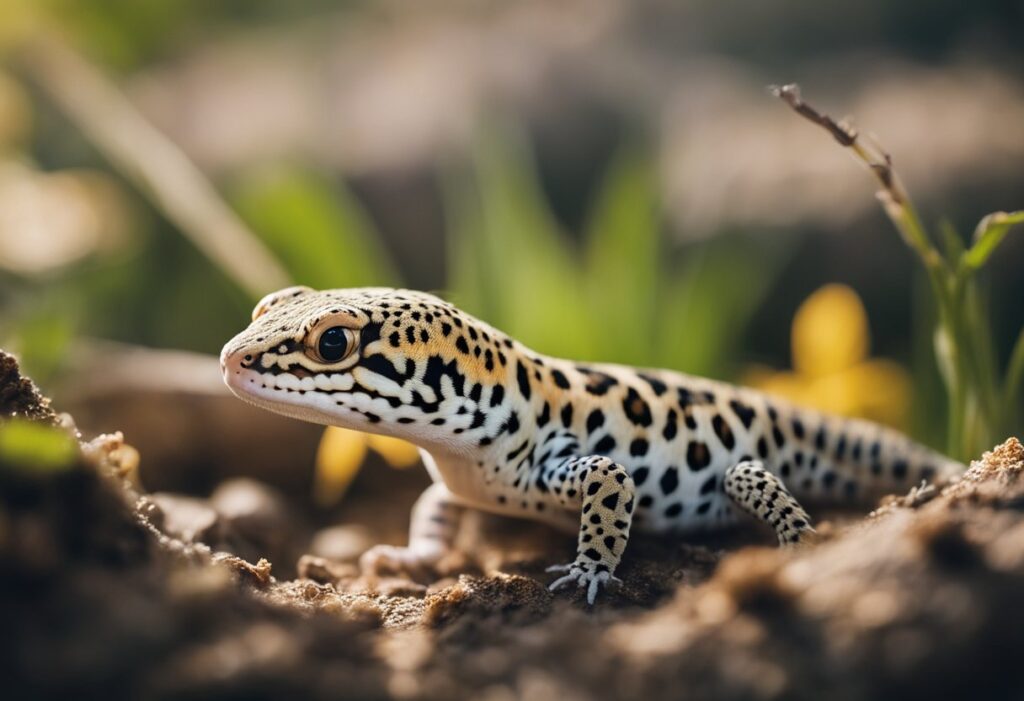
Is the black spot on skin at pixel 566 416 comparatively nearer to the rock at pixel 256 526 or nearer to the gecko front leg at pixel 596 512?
the gecko front leg at pixel 596 512

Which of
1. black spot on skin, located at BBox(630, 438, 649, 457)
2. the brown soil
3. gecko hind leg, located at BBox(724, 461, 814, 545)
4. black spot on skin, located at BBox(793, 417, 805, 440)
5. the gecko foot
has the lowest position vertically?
the brown soil

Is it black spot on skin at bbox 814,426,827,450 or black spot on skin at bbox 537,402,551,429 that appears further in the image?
black spot on skin at bbox 814,426,827,450

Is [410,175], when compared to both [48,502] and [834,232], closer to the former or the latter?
[834,232]

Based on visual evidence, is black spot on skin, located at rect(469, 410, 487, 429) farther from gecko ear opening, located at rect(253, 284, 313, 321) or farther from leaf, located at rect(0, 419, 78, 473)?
leaf, located at rect(0, 419, 78, 473)

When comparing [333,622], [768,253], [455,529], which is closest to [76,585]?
[333,622]

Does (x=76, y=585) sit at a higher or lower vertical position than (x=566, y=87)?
lower

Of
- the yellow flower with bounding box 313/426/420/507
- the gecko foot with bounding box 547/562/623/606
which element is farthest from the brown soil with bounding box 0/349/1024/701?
the yellow flower with bounding box 313/426/420/507
